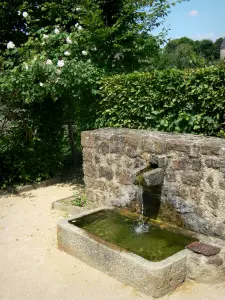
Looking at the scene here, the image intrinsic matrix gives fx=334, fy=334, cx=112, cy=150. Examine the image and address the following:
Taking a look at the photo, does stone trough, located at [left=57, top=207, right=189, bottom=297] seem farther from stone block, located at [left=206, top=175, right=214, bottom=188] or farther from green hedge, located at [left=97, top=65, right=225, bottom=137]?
green hedge, located at [left=97, top=65, right=225, bottom=137]

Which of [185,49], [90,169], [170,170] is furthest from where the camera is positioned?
[185,49]

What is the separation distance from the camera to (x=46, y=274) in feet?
12.3

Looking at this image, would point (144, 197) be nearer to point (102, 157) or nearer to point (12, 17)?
point (102, 157)

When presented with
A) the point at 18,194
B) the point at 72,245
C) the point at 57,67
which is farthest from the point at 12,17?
the point at 72,245

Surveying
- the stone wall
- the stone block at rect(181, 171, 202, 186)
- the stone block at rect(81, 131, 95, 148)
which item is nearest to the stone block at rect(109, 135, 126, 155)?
the stone wall

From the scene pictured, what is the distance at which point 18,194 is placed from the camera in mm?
6824

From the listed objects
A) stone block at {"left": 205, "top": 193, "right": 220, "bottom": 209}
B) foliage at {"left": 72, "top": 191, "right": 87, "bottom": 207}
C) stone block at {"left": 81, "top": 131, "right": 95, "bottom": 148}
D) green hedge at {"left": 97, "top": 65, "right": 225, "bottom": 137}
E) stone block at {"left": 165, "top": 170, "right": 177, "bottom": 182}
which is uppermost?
green hedge at {"left": 97, "top": 65, "right": 225, "bottom": 137}

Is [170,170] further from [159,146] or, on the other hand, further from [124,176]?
[124,176]

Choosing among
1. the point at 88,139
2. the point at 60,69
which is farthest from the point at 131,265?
the point at 60,69

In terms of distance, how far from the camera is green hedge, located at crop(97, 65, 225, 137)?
4.16 metres

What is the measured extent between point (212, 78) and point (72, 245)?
266 cm

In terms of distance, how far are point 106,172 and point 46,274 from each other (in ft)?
5.55

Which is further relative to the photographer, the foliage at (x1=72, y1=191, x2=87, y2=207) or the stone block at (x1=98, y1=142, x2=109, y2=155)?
the foliage at (x1=72, y1=191, x2=87, y2=207)

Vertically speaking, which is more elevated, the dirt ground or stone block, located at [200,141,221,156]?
stone block, located at [200,141,221,156]
